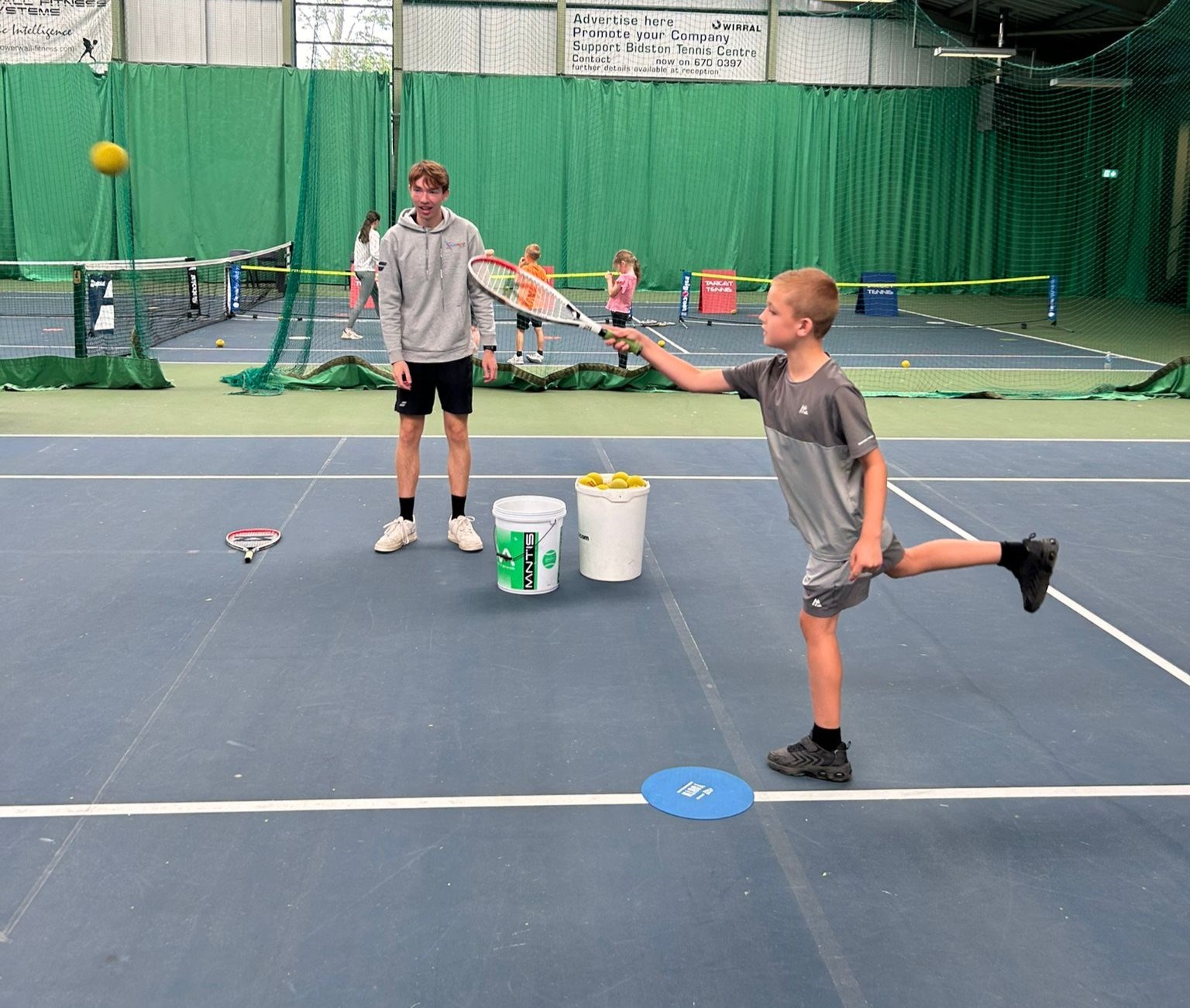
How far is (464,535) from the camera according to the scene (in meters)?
6.18

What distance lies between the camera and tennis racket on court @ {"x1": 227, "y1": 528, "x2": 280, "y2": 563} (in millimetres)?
5953

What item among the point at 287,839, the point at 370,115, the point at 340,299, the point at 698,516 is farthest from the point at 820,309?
the point at 370,115

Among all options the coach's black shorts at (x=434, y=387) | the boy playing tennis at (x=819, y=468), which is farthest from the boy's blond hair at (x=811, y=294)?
the coach's black shorts at (x=434, y=387)

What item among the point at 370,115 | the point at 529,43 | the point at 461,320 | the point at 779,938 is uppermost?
the point at 529,43

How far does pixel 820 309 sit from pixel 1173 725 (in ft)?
6.38

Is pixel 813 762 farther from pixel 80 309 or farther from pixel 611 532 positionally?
pixel 80 309

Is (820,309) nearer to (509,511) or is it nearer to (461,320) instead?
(509,511)

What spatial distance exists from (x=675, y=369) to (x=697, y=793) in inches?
50.7

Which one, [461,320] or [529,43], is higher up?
[529,43]

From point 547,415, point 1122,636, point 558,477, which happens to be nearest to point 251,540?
point 558,477

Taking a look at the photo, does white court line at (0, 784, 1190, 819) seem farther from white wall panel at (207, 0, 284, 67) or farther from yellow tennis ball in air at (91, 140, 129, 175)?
white wall panel at (207, 0, 284, 67)

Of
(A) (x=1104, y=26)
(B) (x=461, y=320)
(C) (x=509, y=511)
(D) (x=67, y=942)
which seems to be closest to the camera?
(D) (x=67, y=942)

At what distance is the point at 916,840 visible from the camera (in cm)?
337

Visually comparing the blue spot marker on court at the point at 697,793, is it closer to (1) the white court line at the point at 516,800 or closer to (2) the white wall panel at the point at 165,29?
(1) the white court line at the point at 516,800
